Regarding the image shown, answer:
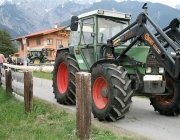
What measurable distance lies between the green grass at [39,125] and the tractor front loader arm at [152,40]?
172 centimetres

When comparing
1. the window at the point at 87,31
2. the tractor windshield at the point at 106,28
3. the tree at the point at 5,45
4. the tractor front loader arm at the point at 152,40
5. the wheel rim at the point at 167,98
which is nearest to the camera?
the tractor front loader arm at the point at 152,40

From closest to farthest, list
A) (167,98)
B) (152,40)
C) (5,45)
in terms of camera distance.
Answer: (152,40)
(167,98)
(5,45)

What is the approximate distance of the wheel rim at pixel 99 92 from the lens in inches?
238

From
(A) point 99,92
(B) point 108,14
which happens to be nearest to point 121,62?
(A) point 99,92

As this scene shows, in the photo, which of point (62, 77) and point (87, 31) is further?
point (62, 77)

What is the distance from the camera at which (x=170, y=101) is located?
653 centimetres

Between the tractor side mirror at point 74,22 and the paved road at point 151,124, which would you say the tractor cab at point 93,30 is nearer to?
the tractor side mirror at point 74,22

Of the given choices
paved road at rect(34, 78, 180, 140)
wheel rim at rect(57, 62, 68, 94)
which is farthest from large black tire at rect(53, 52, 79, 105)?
paved road at rect(34, 78, 180, 140)

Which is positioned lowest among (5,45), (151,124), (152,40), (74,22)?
(151,124)

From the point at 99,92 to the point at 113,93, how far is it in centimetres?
78

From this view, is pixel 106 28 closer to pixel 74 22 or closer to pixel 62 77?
pixel 74 22

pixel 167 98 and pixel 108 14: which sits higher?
pixel 108 14

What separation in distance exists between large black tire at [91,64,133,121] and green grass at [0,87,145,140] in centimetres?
61

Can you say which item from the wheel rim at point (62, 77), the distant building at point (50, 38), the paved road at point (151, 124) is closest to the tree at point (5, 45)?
the distant building at point (50, 38)
